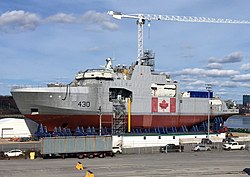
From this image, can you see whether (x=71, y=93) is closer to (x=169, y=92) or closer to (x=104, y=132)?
(x=104, y=132)

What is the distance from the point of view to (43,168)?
36219 mm

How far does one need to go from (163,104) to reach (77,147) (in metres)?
32.0

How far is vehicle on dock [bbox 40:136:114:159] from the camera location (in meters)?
45.5

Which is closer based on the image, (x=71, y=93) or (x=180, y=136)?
(x=71, y=93)

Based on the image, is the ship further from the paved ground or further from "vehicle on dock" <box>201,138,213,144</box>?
the paved ground

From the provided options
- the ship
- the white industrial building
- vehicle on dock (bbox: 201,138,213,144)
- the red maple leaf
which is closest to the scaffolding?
the ship

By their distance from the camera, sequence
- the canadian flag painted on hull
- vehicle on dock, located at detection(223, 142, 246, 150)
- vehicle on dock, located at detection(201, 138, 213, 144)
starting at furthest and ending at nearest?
the canadian flag painted on hull, vehicle on dock, located at detection(201, 138, 213, 144), vehicle on dock, located at detection(223, 142, 246, 150)

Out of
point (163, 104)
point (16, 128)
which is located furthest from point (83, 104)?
point (16, 128)

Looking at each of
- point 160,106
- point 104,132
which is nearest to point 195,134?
point 160,106

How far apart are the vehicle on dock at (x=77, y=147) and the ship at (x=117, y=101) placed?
15148 mm

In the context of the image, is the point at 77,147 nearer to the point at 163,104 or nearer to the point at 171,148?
the point at 171,148

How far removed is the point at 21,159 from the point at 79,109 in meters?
21.3

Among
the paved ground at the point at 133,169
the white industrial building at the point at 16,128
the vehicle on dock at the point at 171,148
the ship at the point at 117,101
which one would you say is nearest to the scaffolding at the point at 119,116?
the ship at the point at 117,101

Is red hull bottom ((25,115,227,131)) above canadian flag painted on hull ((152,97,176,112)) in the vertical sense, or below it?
below
